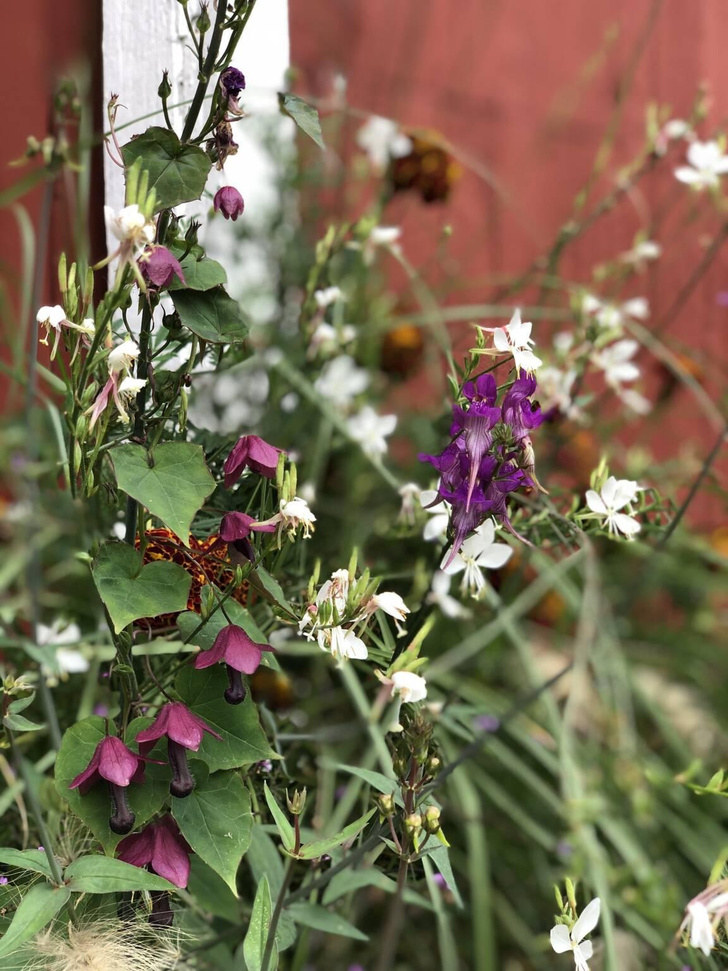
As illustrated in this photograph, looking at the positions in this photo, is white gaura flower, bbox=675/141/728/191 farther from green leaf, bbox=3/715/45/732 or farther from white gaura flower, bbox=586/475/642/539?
green leaf, bbox=3/715/45/732

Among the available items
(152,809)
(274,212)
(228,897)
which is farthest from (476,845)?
(274,212)

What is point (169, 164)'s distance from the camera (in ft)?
1.18

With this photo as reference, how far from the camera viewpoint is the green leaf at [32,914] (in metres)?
0.32

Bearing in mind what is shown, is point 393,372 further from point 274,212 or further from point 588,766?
point 588,766

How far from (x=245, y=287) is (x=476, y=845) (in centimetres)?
69

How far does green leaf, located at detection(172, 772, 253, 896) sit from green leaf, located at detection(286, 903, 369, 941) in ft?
0.36

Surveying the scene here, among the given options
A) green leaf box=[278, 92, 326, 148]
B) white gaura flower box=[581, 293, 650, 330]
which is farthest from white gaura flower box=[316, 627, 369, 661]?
white gaura flower box=[581, 293, 650, 330]

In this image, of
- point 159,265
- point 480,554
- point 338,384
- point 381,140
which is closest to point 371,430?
point 338,384

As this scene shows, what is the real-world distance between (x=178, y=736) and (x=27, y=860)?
0.09 meters

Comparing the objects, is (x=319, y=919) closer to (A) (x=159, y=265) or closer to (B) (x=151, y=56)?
(A) (x=159, y=265)

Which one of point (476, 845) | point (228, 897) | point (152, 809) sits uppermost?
point (152, 809)

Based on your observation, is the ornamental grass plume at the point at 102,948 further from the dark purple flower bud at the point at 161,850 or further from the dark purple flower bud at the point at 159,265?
the dark purple flower bud at the point at 159,265

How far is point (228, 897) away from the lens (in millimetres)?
490

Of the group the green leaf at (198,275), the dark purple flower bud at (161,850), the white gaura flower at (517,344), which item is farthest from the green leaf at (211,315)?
the dark purple flower bud at (161,850)
